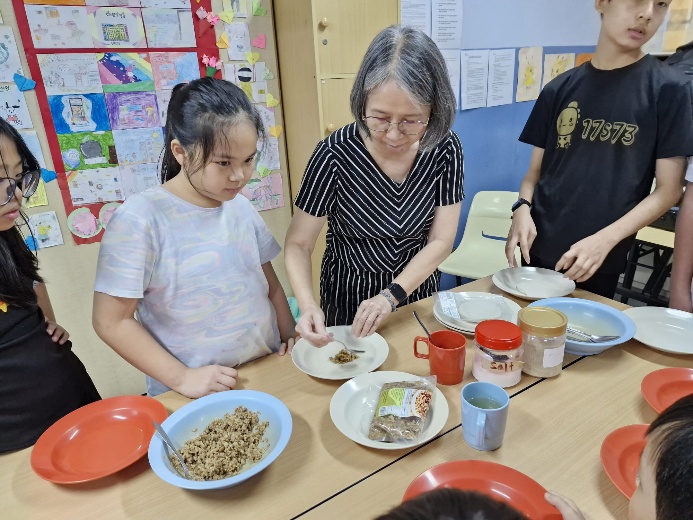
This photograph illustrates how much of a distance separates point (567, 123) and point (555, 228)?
386mm

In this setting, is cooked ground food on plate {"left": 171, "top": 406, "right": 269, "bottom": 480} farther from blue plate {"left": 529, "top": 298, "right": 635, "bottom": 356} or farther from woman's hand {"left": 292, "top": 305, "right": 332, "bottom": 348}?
blue plate {"left": 529, "top": 298, "right": 635, "bottom": 356}

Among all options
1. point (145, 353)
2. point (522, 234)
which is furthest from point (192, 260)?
point (522, 234)

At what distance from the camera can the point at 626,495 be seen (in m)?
0.80

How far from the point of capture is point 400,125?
1.25m

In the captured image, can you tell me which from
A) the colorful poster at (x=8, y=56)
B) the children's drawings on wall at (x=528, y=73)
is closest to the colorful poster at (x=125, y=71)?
the colorful poster at (x=8, y=56)

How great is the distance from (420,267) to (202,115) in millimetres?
752

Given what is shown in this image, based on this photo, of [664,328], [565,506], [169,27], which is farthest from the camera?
[169,27]

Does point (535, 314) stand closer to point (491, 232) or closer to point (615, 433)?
point (615, 433)

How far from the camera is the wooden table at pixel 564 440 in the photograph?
82cm

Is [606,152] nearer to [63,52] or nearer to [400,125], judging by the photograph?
[400,125]

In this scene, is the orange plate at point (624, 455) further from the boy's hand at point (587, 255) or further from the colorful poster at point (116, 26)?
the colorful poster at point (116, 26)

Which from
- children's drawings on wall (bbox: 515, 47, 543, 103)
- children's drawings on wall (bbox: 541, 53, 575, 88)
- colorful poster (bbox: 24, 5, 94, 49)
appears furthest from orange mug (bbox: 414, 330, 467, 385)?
children's drawings on wall (bbox: 541, 53, 575, 88)

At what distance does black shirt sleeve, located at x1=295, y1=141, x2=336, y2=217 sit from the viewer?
143 cm

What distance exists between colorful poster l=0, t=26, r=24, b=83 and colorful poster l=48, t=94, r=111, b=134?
158mm
